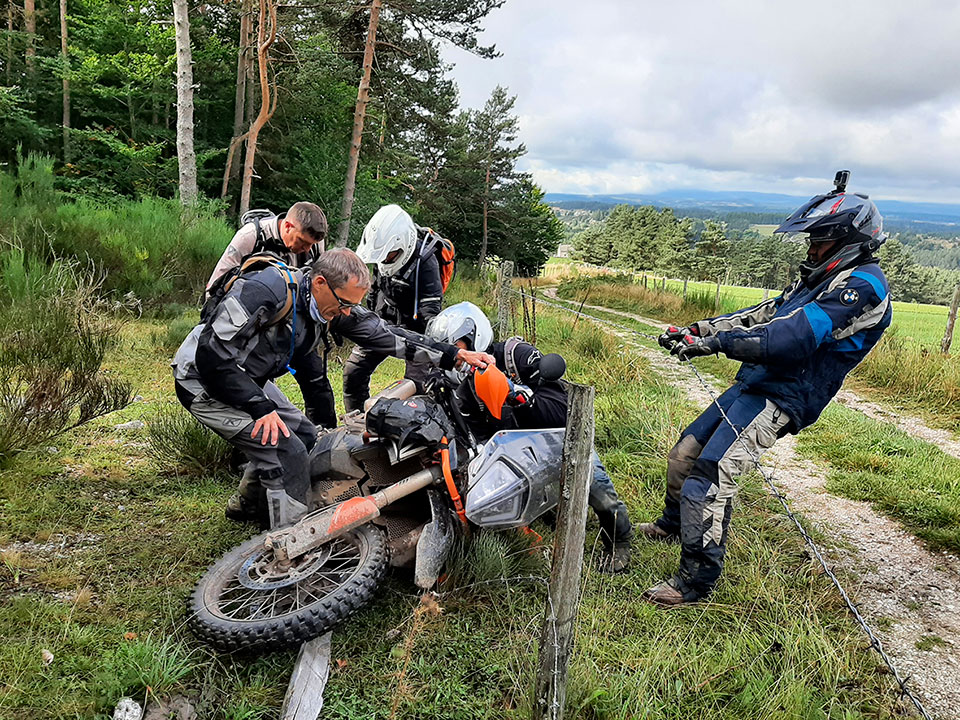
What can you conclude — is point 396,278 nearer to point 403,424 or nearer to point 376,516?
point 403,424

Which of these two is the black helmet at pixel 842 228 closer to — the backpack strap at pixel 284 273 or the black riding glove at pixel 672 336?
the black riding glove at pixel 672 336

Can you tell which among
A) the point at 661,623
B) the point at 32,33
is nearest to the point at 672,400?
the point at 661,623

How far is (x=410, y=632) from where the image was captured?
2.51 meters

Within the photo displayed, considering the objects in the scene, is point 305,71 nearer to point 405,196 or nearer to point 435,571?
point 405,196

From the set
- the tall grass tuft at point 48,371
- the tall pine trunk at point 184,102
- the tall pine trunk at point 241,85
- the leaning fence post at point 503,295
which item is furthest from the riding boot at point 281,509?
the tall pine trunk at point 241,85

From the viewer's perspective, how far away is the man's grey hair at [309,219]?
3490mm

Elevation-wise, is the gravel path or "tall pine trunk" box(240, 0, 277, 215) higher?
"tall pine trunk" box(240, 0, 277, 215)

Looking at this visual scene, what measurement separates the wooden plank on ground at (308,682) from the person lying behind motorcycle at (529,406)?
1.33 metres

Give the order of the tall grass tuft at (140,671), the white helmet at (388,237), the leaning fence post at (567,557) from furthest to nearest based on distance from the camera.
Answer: the white helmet at (388,237)
the tall grass tuft at (140,671)
the leaning fence post at (567,557)

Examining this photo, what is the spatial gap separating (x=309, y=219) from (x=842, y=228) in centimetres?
283

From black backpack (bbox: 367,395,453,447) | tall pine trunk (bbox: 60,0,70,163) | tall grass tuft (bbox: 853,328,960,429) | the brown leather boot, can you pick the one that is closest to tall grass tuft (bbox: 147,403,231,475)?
black backpack (bbox: 367,395,453,447)

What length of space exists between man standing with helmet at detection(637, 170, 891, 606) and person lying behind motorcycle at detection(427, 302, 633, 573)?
1.12 ft

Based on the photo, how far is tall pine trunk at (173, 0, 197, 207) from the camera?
10.2m

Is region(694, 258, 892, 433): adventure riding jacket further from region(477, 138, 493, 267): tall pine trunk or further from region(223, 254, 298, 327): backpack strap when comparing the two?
region(477, 138, 493, 267): tall pine trunk
